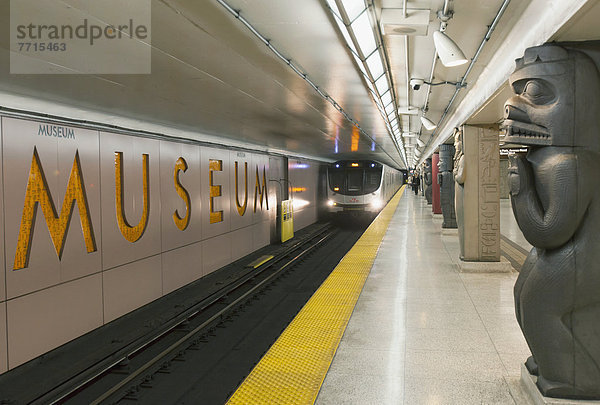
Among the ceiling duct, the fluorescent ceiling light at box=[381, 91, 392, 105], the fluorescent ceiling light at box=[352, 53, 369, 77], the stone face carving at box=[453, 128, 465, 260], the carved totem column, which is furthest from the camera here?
the fluorescent ceiling light at box=[381, 91, 392, 105]

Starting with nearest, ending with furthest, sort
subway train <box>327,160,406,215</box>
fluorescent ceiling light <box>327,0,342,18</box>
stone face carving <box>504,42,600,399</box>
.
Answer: stone face carving <box>504,42,600,399</box>
fluorescent ceiling light <box>327,0,342,18</box>
subway train <box>327,160,406,215</box>

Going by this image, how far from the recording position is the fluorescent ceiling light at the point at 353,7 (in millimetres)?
3623

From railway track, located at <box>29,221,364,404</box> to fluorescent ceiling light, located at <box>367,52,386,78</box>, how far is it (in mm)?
4239

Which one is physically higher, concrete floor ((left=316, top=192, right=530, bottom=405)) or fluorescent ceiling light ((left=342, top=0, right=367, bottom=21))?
fluorescent ceiling light ((left=342, top=0, right=367, bottom=21))

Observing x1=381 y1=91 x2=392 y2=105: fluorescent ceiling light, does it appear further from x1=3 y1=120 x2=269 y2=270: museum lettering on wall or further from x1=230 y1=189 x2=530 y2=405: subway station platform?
x1=3 y1=120 x2=269 y2=270: museum lettering on wall

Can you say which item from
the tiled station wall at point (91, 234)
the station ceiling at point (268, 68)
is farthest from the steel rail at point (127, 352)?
the station ceiling at point (268, 68)

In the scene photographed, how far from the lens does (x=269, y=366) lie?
380 centimetres

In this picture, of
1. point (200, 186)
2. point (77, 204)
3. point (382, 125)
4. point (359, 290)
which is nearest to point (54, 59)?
point (77, 204)

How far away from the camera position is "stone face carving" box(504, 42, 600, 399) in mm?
2711

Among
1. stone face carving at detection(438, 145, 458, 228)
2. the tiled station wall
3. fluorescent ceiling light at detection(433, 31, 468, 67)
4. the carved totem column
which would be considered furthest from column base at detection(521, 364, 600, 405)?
stone face carving at detection(438, 145, 458, 228)

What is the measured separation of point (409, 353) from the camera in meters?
4.01

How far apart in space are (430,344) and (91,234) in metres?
5.11

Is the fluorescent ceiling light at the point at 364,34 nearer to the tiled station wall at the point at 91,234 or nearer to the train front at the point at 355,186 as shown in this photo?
the tiled station wall at the point at 91,234

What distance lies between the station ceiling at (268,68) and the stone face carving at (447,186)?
11.7 feet
